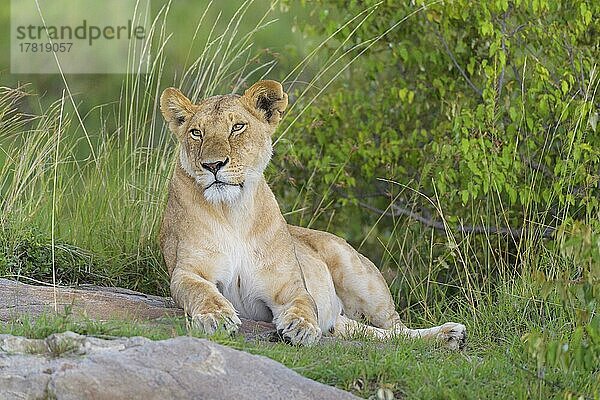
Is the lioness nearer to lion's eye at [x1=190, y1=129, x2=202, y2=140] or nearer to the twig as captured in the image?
lion's eye at [x1=190, y1=129, x2=202, y2=140]

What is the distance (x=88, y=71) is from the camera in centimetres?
1375

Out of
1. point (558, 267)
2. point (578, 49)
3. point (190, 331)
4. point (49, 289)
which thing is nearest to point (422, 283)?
point (558, 267)

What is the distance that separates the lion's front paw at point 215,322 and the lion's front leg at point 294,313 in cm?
25

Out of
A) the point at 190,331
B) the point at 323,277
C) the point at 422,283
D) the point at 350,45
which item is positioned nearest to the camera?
the point at 190,331

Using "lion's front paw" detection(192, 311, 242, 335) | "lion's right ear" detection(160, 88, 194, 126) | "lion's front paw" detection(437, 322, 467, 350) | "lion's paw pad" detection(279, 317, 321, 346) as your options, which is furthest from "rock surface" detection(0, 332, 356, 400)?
"lion's right ear" detection(160, 88, 194, 126)

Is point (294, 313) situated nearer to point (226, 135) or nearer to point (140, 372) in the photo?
point (226, 135)

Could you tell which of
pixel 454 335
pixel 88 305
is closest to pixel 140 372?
pixel 88 305

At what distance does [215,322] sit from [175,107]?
1.41m

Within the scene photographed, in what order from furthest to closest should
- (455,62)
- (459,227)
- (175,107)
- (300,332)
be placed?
(455,62)
(459,227)
(175,107)
(300,332)

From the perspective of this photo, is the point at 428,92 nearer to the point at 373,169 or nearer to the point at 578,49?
the point at 373,169

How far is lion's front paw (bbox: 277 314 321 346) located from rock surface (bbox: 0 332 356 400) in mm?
917

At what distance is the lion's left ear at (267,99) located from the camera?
5934mm

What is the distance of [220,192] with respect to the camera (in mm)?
5605

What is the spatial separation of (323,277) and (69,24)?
769 cm
